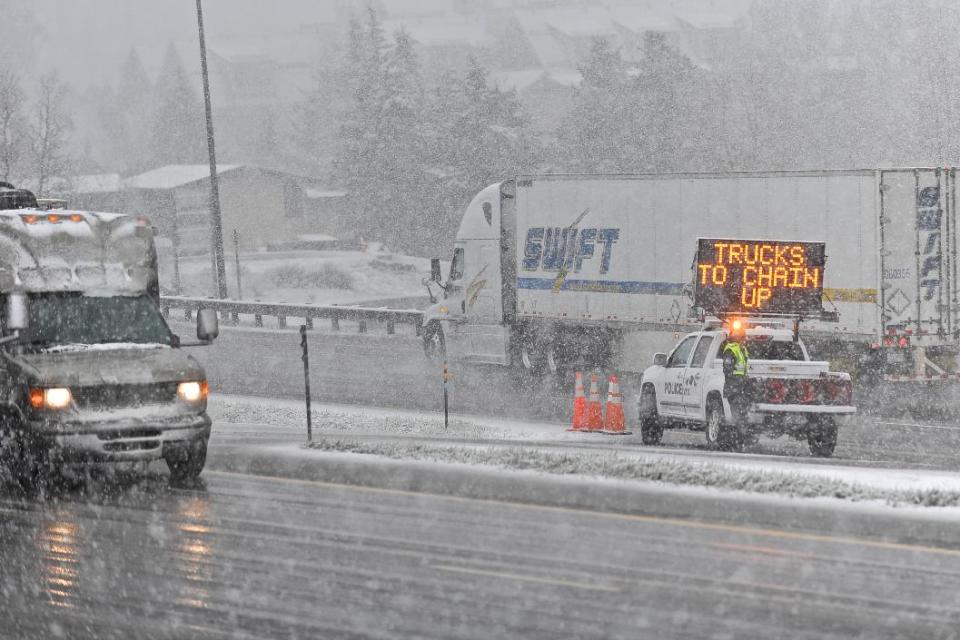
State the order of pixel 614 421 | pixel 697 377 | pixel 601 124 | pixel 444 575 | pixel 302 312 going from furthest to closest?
pixel 601 124 → pixel 302 312 → pixel 614 421 → pixel 697 377 → pixel 444 575

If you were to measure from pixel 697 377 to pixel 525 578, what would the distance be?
9510mm

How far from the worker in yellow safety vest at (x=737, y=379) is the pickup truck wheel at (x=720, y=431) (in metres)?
0.22

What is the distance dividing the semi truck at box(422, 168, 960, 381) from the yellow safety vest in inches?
174

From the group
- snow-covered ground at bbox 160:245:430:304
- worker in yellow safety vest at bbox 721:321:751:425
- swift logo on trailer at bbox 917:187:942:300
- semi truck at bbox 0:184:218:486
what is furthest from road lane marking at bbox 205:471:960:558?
snow-covered ground at bbox 160:245:430:304

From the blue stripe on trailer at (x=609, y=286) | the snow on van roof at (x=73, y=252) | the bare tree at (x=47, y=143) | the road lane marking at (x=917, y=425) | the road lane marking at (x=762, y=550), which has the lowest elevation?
the road lane marking at (x=917, y=425)

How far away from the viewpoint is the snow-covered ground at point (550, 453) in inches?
518

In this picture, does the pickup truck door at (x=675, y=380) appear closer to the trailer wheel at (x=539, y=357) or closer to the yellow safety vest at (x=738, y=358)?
the yellow safety vest at (x=738, y=358)

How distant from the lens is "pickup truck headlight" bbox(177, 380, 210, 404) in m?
14.8

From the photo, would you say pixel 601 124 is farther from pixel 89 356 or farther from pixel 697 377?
pixel 89 356

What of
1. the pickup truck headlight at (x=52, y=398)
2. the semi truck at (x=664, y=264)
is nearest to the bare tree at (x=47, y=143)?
the semi truck at (x=664, y=264)

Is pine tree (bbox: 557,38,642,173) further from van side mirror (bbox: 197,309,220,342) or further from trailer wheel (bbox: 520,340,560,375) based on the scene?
van side mirror (bbox: 197,309,220,342)

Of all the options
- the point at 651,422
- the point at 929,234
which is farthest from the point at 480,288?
the point at 651,422

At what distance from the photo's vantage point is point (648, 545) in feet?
36.7

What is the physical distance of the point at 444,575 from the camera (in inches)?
401
